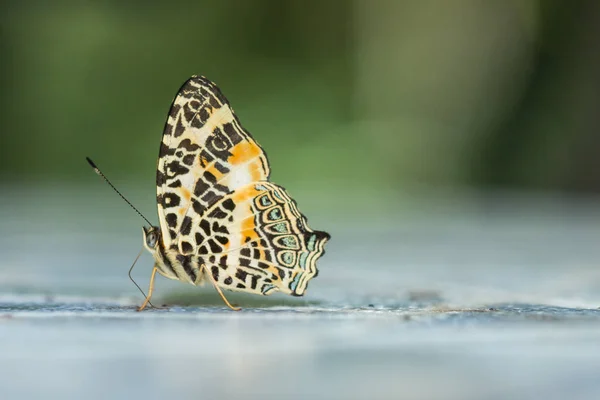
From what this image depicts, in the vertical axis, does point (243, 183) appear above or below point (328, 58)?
below

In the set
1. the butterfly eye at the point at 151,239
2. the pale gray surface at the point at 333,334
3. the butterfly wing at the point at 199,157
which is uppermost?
the butterfly wing at the point at 199,157

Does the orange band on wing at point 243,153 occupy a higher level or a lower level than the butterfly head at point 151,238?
higher

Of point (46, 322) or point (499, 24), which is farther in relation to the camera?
point (499, 24)

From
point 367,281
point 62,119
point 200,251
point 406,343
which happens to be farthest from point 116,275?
point 62,119

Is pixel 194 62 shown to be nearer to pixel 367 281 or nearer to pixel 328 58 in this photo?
pixel 328 58

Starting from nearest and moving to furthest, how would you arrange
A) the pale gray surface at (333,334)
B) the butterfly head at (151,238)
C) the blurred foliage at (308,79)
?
the pale gray surface at (333,334) < the butterfly head at (151,238) < the blurred foliage at (308,79)

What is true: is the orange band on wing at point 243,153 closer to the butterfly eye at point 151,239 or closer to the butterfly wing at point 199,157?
the butterfly wing at point 199,157

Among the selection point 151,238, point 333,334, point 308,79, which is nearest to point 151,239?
point 151,238

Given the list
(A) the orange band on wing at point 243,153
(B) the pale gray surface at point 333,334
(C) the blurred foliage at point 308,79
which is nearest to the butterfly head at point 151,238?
(B) the pale gray surface at point 333,334
